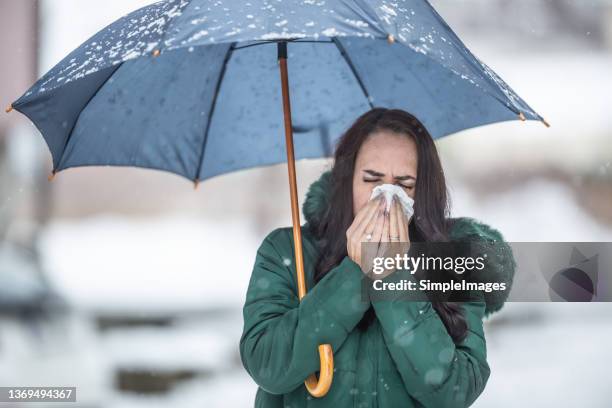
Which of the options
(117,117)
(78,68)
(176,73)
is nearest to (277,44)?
(176,73)

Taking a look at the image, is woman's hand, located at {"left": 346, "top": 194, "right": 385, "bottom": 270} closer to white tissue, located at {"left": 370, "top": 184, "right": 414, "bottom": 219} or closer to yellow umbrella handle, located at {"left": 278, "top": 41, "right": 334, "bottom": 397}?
white tissue, located at {"left": 370, "top": 184, "right": 414, "bottom": 219}

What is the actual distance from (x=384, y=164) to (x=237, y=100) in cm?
79

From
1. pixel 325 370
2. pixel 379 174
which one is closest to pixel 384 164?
pixel 379 174

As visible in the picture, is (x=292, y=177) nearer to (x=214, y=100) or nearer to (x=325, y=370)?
(x=214, y=100)

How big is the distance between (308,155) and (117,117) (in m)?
0.62

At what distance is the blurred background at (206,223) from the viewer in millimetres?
5508

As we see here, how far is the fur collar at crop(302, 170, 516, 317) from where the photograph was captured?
6.21 ft

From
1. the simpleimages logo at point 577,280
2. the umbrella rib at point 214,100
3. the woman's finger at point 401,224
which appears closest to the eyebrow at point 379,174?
the woman's finger at point 401,224

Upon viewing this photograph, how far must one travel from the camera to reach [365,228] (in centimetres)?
163

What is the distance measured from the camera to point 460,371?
66.1 inches

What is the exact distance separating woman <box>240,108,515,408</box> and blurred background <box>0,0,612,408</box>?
11.8 feet

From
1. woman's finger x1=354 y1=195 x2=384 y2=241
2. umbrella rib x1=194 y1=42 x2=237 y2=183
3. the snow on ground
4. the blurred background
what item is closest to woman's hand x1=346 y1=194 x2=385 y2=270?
woman's finger x1=354 y1=195 x2=384 y2=241

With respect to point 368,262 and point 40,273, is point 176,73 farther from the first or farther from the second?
point 40,273

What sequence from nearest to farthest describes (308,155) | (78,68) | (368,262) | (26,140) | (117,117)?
(368,262) → (78,68) → (117,117) → (308,155) → (26,140)
